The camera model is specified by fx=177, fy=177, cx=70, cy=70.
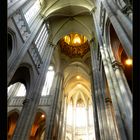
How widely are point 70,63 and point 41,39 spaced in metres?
9.28

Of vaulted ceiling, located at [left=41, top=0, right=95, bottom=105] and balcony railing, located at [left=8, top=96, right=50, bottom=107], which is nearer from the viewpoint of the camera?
vaulted ceiling, located at [left=41, top=0, right=95, bottom=105]

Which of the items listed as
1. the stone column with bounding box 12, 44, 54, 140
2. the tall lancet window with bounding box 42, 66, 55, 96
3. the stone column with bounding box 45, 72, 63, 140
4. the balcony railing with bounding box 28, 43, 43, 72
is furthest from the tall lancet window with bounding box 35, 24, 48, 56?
the tall lancet window with bounding box 42, 66, 55, 96

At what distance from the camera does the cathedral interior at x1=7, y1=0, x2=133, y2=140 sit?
700 cm

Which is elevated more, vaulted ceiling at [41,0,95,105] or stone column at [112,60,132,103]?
vaulted ceiling at [41,0,95,105]

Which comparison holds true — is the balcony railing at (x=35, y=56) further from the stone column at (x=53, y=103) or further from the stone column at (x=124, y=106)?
the stone column at (x=124, y=106)

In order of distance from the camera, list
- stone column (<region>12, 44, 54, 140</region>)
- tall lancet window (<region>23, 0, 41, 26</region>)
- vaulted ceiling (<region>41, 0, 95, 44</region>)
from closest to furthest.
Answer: stone column (<region>12, 44, 54, 140</region>) < tall lancet window (<region>23, 0, 41, 26</region>) < vaulted ceiling (<region>41, 0, 95, 44</region>)

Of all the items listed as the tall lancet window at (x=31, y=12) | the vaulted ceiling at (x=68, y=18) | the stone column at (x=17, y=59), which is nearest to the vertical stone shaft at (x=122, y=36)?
the stone column at (x=17, y=59)

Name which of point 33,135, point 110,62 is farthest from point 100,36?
point 33,135

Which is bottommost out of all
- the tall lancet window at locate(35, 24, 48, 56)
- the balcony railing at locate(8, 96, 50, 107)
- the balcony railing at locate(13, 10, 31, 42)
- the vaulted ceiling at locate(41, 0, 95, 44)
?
the balcony railing at locate(8, 96, 50, 107)

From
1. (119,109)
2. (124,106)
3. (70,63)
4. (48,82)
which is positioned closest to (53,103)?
(48,82)

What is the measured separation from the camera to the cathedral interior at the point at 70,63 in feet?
23.0

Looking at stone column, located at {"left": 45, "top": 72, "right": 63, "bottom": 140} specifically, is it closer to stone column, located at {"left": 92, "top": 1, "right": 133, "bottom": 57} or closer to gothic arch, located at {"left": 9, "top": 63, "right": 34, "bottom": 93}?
gothic arch, located at {"left": 9, "top": 63, "right": 34, "bottom": 93}

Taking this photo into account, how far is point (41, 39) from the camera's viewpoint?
14734 millimetres

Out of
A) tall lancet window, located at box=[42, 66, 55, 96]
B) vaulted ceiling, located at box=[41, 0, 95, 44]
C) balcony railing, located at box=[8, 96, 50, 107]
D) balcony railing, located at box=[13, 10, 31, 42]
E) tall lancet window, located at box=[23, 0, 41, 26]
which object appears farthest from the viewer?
tall lancet window, located at box=[42, 66, 55, 96]
